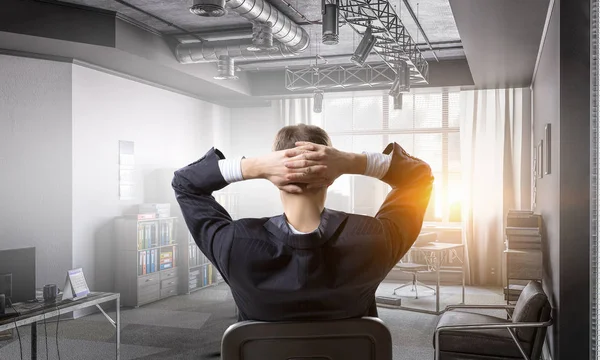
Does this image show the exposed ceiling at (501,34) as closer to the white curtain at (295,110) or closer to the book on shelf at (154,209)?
the white curtain at (295,110)

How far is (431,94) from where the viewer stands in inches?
371

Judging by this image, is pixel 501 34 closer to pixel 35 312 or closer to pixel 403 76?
pixel 403 76

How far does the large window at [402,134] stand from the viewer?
9.37 meters

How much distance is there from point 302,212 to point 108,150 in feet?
21.5

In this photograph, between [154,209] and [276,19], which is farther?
[154,209]

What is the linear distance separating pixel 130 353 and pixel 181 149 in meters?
4.49

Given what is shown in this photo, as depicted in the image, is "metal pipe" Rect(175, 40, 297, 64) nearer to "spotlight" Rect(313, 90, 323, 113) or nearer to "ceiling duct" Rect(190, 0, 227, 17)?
"spotlight" Rect(313, 90, 323, 113)

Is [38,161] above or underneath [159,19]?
underneath

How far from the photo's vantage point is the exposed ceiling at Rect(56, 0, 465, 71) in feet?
19.7

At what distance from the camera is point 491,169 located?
8.90 meters

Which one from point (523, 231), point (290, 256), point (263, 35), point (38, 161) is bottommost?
point (523, 231)

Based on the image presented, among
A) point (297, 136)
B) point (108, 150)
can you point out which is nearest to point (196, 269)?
point (108, 150)

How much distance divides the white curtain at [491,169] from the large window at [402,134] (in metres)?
0.34

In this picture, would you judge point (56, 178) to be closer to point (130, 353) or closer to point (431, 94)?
point (130, 353)
